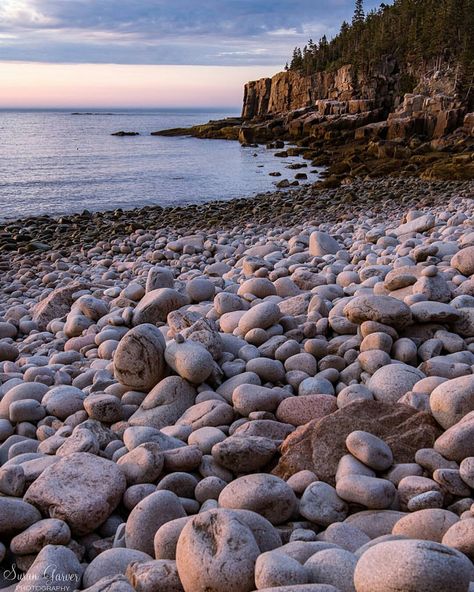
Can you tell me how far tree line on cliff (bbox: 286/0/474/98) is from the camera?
156 ft

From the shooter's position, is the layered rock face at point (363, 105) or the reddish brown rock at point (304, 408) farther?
the layered rock face at point (363, 105)

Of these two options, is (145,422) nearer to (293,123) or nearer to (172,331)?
(172,331)

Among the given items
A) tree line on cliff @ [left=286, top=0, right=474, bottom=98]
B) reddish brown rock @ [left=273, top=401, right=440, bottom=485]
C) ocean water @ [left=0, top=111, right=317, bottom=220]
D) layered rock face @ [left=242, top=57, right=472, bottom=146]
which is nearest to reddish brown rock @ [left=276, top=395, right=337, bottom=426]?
reddish brown rock @ [left=273, top=401, right=440, bottom=485]

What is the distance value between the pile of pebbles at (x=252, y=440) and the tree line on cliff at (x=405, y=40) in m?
40.3

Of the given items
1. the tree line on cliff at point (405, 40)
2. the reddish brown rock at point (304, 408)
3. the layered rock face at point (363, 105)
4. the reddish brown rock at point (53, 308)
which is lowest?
the reddish brown rock at point (53, 308)

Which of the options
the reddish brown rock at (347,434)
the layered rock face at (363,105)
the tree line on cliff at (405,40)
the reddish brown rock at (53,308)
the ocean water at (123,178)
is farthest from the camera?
the tree line on cliff at (405,40)

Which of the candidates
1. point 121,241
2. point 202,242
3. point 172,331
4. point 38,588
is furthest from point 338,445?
point 121,241

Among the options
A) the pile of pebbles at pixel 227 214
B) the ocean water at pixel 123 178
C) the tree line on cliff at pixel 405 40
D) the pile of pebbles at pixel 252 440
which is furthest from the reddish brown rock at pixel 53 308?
the tree line on cliff at pixel 405 40

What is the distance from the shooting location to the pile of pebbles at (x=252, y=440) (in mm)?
1978

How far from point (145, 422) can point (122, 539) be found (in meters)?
1.19

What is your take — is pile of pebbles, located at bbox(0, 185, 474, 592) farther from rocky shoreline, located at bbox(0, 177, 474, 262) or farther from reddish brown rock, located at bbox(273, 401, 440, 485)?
rocky shoreline, located at bbox(0, 177, 474, 262)

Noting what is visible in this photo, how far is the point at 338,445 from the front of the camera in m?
2.87

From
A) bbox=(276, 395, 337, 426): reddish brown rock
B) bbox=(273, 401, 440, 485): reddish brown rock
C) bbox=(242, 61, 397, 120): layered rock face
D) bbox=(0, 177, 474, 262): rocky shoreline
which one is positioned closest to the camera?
bbox=(273, 401, 440, 485): reddish brown rock

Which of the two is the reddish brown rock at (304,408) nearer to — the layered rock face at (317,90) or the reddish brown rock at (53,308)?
the reddish brown rock at (53,308)
